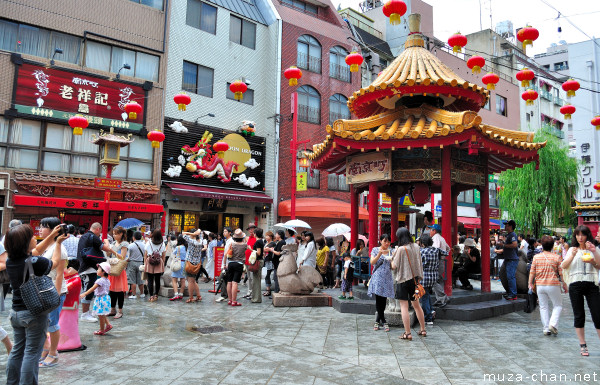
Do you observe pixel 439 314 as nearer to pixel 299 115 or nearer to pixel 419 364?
pixel 419 364

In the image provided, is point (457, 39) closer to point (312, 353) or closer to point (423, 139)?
point (423, 139)

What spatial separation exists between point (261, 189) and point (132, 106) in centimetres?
1018

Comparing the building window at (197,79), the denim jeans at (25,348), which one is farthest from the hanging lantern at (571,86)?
the building window at (197,79)

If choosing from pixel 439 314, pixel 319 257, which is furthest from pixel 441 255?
pixel 319 257

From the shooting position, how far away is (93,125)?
60.4 feet

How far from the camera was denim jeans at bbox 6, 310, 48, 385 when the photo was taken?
13.5 ft

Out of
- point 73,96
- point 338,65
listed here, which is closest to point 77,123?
point 73,96

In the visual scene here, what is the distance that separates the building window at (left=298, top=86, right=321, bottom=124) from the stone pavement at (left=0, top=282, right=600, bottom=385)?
1763 centimetres

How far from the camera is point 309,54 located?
2569 centimetres

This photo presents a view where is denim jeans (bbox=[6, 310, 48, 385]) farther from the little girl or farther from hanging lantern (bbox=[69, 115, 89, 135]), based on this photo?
hanging lantern (bbox=[69, 115, 89, 135])

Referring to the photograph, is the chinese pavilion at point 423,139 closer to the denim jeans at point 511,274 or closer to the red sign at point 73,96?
the denim jeans at point 511,274

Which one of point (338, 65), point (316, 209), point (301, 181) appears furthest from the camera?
point (338, 65)

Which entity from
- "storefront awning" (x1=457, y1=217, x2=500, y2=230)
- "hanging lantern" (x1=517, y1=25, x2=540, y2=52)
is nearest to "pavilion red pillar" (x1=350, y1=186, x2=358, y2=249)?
"hanging lantern" (x1=517, y1=25, x2=540, y2=52)

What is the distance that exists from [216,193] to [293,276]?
11077 millimetres
